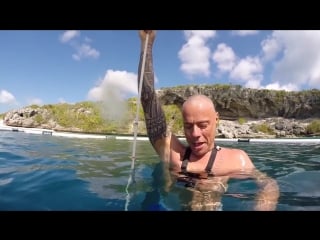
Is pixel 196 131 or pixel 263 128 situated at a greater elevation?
pixel 263 128

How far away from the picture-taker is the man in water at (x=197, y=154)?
366cm

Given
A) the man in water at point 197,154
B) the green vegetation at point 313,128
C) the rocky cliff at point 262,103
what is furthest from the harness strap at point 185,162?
the rocky cliff at point 262,103

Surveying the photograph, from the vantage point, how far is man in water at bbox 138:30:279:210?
3.66 metres

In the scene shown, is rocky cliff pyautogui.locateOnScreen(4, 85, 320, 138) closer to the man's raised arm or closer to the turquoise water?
the turquoise water

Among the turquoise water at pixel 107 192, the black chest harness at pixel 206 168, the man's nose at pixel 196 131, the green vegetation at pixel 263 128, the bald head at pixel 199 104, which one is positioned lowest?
the turquoise water at pixel 107 192

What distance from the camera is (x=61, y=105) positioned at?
54.5 m

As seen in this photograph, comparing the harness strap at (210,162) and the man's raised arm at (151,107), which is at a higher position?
the man's raised arm at (151,107)

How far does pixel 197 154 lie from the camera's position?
4164mm

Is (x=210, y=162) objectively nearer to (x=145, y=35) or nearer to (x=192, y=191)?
(x=192, y=191)

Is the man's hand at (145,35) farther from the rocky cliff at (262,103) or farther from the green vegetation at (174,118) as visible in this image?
the rocky cliff at (262,103)

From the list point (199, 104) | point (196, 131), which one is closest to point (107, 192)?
point (196, 131)

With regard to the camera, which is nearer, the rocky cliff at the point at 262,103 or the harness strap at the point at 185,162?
the harness strap at the point at 185,162

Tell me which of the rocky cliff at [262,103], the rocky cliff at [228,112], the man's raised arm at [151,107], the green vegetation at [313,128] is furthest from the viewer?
the rocky cliff at [262,103]
